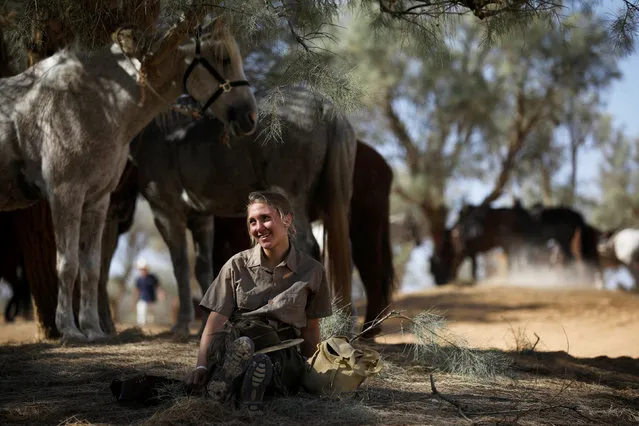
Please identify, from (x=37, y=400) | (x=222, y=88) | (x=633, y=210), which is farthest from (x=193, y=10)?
(x=633, y=210)

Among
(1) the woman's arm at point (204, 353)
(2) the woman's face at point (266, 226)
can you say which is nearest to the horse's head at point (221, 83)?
(2) the woman's face at point (266, 226)

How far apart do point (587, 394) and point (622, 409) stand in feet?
1.54

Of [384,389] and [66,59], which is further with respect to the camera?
[66,59]

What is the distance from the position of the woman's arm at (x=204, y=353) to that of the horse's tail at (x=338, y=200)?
2764 mm

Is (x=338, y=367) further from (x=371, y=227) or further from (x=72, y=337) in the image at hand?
(x=371, y=227)

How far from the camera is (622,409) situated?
13.4 ft

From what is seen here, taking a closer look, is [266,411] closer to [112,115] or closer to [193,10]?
[193,10]

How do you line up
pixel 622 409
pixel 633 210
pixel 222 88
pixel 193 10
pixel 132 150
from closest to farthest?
pixel 622 409 → pixel 193 10 → pixel 222 88 → pixel 132 150 → pixel 633 210

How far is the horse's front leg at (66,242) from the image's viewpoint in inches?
245

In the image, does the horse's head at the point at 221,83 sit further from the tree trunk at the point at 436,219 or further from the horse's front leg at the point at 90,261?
the tree trunk at the point at 436,219

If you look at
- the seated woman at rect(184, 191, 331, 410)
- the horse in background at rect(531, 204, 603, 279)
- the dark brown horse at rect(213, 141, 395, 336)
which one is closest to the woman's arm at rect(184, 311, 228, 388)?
the seated woman at rect(184, 191, 331, 410)

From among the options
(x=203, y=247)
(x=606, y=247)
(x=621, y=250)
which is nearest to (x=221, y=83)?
(x=203, y=247)

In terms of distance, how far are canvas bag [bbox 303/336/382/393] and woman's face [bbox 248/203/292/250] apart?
573mm

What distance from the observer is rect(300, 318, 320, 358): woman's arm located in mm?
4035
